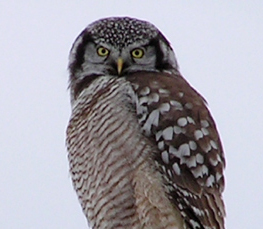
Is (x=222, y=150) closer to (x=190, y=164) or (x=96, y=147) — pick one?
(x=190, y=164)

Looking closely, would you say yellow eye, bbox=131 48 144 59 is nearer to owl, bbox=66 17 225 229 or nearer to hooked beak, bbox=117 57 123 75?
hooked beak, bbox=117 57 123 75

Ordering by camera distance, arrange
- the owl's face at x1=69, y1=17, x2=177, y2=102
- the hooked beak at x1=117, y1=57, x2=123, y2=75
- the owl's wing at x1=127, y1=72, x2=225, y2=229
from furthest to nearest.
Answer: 1. the owl's face at x1=69, y1=17, x2=177, y2=102
2. the hooked beak at x1=117, y1=57, x2=123, y2=75
3. the owl's wing at x1=127, y1=72, x2=225, y2=229

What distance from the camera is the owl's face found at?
6379mm

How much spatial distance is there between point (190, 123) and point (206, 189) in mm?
403

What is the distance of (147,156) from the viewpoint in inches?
226

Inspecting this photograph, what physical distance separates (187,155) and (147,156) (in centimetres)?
26

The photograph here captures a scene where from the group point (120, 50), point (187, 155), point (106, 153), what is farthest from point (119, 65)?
point (187, 155)

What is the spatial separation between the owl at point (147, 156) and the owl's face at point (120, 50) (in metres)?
0.28

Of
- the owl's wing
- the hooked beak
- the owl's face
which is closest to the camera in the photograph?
the owl's wing

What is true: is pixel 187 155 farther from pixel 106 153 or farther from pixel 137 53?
pixel 137 53

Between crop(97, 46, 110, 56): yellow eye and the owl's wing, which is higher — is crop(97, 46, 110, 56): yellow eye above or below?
above

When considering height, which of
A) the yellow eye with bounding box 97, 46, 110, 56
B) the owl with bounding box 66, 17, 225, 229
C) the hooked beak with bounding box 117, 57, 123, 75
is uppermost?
the yellow eye with bounding box 97, 46, 110, 56

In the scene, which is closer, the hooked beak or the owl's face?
the hooked beak

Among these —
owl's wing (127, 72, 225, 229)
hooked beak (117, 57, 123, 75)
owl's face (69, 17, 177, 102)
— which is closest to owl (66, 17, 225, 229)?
owl's wing (127, 72, 225, 229)
